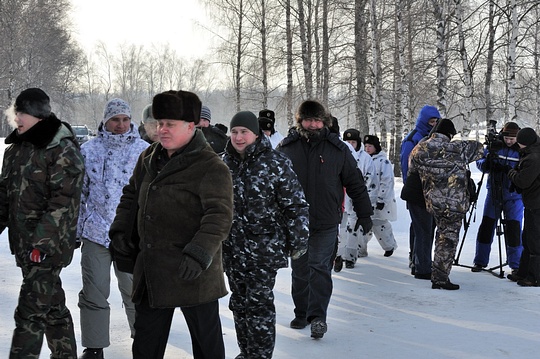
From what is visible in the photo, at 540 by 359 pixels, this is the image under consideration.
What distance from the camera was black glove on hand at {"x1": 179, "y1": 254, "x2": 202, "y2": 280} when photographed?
3.67 meters

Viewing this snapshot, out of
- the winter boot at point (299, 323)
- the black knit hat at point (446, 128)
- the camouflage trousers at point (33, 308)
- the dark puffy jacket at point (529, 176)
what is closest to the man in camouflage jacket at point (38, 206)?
the camouflage trousers at point (33, 308)

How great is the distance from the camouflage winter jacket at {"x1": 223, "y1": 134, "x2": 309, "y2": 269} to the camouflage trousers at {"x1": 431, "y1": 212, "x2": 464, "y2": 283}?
3.53 metres

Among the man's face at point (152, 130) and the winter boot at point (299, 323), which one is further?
the winter boot at point (299, 323)

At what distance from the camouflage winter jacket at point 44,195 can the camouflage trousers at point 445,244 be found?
468cm

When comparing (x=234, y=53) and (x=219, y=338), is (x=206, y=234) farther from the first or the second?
(x=234, y=53)

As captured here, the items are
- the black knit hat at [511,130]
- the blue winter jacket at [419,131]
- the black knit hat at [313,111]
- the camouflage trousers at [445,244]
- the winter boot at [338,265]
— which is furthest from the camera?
the winter boot at [338,265]

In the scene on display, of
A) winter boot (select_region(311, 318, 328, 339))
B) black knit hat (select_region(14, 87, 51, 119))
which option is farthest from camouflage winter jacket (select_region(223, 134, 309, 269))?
black knit hat (select_region(14, 87, 51, 119))

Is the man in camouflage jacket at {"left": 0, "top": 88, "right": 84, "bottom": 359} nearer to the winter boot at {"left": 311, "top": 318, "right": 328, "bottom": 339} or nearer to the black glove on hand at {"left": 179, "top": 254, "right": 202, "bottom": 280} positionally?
the black glove on hand at {"left": 179, "top": 254, "right": 202, "bottom": 280}

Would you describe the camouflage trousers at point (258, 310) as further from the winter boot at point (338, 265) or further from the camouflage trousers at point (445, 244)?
the winter boot at point (338, 265)

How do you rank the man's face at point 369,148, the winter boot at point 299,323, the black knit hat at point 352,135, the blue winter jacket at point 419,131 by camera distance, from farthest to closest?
the man's face at point 369,148 < the black knit hat at point 352,135 < the blue winter jacket at point 419,131 < the winter boot at point 299,323

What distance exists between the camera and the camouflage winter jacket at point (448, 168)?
7926mm

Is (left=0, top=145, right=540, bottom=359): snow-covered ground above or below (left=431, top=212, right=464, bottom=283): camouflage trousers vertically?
below

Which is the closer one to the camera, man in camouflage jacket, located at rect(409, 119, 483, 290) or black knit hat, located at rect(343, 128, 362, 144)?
man in camouflage jacket, located at rect(409, 119, 483, 290)

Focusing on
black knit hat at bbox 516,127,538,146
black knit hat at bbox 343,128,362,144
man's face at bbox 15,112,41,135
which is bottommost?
man's face at bbox 15,112,41,135
